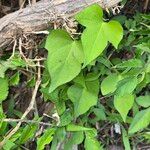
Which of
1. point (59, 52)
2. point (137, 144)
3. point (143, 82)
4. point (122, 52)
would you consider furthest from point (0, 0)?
point (137, 144)

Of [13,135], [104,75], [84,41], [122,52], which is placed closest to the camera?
[84,41]

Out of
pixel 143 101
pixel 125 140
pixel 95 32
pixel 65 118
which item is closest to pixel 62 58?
pixel 95 32

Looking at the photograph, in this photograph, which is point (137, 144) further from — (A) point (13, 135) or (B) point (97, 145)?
(A) point (13, 135)

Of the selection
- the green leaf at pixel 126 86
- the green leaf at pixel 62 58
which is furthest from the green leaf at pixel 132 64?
the green leaf at pixel 62 58

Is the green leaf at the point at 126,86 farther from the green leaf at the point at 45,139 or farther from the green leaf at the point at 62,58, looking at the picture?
the green leaf at the point at 45,139

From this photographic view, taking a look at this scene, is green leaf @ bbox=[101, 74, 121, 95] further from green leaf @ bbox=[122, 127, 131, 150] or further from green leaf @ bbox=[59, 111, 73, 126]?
green leaf @ bbox=[122, 127, 131, 150]

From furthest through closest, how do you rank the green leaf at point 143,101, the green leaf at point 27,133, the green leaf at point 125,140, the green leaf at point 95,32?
the green leaf at point 125,140 < the green leaf at point 143,101 < the green leaf at point 27,133 < the green leaf at point 95,32
